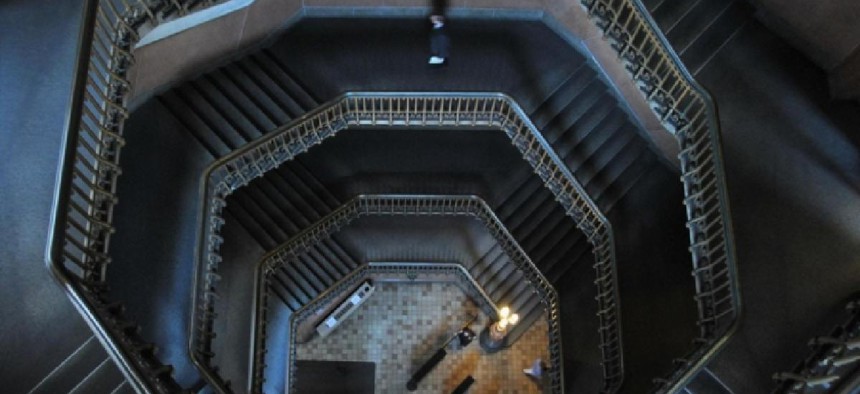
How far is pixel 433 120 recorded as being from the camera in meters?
9.79

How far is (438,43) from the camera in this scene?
1016 centimetres

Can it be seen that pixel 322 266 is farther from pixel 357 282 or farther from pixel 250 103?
pixel 250 103

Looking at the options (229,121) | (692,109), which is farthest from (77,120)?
(692,109)

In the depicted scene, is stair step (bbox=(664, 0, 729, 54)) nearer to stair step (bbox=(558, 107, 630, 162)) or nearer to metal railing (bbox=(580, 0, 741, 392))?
metal railing (bbox=(580, 0, 741, 392))

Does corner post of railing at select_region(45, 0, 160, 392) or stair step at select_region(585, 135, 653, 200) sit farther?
stair step at select_region(585, 135, 653, 200)

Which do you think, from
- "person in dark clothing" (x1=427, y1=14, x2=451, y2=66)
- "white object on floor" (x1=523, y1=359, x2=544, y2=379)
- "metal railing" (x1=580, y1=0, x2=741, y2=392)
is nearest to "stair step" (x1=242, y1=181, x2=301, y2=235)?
"person in dark clothing" (x1=427, y1=14, x2=451, y2=66)

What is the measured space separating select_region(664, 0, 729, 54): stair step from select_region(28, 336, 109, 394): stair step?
7.70 metres

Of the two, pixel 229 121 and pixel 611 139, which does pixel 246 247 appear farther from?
pixel 611 139

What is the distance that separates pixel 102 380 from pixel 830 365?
247 inches

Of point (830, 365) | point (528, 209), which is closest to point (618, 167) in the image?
point (528, 209)

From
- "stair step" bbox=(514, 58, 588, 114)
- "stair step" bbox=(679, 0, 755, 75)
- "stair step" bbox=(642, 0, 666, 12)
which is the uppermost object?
"stair step" bbox=(514, 58, 588, 114)

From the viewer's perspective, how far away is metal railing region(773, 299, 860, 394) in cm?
573

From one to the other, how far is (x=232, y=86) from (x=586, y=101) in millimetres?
5373

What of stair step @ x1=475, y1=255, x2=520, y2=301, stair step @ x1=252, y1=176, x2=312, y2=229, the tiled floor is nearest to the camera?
stair step @ x1=252, y1=176, x2=312, y2=229
